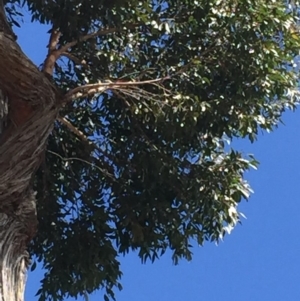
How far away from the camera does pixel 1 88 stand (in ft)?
15.3

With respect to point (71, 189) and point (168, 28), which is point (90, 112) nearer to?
point (71, 189)

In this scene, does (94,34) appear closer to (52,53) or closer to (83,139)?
(52,53)

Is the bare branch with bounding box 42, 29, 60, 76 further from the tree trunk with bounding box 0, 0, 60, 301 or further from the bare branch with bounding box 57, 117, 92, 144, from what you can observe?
the tree trunk with bounding box 0, 0, 60, 301

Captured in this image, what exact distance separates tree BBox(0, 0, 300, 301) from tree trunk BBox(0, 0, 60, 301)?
0.28ft

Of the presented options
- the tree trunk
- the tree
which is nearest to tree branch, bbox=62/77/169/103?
the tree

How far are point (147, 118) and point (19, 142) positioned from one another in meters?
1.47

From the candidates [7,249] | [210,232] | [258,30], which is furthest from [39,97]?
[210,232]

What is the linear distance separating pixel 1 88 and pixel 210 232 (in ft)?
7.90

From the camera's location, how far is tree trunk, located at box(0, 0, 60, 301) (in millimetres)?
4262

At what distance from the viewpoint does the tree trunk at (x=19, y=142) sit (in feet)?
14.0

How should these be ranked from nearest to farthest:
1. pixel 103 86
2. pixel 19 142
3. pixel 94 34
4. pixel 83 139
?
1. pixel 19 142
2. pixel 103 86
3. pixel 94 34
4. pixel 83 139

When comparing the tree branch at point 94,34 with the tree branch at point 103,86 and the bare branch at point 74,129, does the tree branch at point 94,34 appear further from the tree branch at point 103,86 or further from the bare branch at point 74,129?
the bare branch at point 74,129

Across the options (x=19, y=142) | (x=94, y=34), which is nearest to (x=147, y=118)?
(x=94, y=34)

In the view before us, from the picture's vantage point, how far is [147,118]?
19.0 feet
